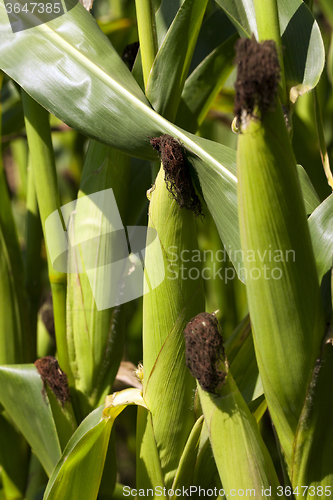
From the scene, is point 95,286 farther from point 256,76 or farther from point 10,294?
point 256,76

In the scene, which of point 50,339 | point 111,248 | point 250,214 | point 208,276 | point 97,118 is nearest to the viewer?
point 250,214

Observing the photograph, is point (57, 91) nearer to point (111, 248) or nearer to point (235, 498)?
point (111, 248)

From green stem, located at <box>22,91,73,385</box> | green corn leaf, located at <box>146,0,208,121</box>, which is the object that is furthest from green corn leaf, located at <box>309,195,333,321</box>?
green stem, located at <box>22,91,73,385</box>

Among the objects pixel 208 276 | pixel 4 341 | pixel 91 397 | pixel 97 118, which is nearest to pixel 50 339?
pixel 4 341

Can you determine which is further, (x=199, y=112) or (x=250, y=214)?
(x=199, y=112)

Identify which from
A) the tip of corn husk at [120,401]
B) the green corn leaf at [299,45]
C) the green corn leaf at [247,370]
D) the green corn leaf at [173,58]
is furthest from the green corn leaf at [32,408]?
the green corn leaf at [299,45]
